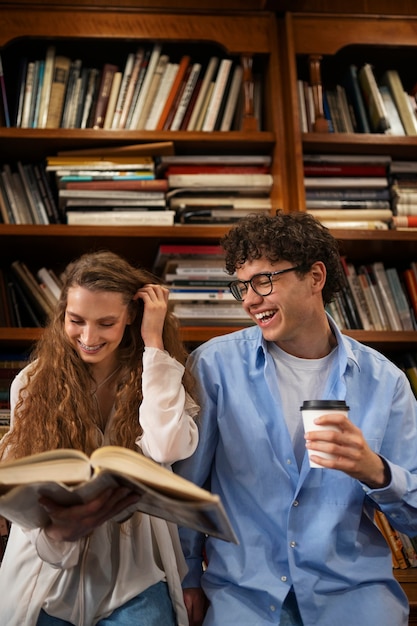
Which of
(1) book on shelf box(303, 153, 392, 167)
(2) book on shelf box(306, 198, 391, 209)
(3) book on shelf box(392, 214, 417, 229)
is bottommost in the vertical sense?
(3) book on shelf box(392, 214, 417, 229)

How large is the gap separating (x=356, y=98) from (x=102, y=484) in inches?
74.0

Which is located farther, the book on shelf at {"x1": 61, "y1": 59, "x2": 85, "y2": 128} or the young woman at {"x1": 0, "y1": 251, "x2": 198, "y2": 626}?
the book on shelf at {"x1": 61, "y1": 59, "x2": 85, "y2": 128}

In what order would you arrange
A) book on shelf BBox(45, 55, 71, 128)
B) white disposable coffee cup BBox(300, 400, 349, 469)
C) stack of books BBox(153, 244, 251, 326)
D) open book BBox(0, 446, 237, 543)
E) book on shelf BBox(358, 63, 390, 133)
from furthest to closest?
1. book on shelf BBox(358, 63, 390, 133)
2. book on shelf BBox(45, 55, 71, 128)
3. stack of books BBox(153, 244, 251, 326)
4. white disposable coffee cup BBox(300, 400, 349, 469)
5. open book BBox(0, 446, 237, 543)

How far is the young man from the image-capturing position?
1456 millimetres

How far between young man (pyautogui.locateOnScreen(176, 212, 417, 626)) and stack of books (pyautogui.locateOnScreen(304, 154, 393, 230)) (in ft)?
1.83

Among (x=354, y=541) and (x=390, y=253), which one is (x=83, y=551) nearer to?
(x=354, y=541)

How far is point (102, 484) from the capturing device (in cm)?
107

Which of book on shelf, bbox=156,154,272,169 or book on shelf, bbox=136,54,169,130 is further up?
book on shelf, bbox=136,54,169,130

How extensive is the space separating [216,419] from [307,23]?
150 cm

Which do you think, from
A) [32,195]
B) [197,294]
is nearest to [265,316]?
[197,294]

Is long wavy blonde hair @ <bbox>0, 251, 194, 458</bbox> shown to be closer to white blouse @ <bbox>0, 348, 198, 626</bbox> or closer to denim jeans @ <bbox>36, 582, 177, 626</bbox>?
white blouse @ <bbox>0, 348, 198, 626</bbox>

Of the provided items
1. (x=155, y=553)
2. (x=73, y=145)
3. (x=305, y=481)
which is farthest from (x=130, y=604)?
(x=73, y=145)

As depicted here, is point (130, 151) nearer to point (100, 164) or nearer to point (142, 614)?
point (100, 164)

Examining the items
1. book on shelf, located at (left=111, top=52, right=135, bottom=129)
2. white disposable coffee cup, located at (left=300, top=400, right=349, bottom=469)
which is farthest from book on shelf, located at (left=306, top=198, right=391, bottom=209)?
white disposable coffee cup, located at (left=300, top=400, right=349, bottom=469)
